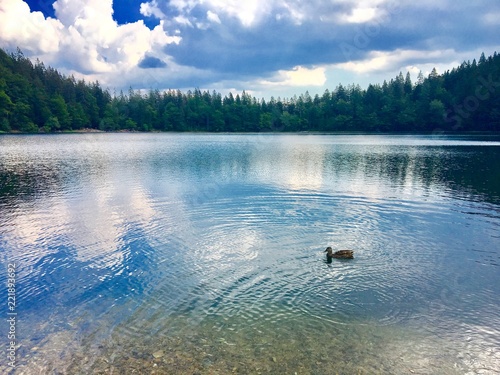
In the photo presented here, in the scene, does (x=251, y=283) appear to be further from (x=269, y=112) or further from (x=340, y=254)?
(x=269, y=112)

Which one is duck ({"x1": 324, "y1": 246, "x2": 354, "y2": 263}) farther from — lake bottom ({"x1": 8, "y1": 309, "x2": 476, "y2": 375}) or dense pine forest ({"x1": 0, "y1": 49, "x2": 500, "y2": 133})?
dense pine forest ({"x1": 0, "y1": 49, "x2": 500, "y2": 133})

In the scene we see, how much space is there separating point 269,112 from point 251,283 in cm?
19222

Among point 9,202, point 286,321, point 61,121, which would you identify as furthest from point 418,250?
point 61,121

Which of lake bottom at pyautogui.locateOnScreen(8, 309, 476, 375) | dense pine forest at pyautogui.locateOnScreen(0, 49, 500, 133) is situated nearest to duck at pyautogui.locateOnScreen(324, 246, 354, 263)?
lake bottom at pyautogui.locateOnScreen(8, 309, 476, 375)

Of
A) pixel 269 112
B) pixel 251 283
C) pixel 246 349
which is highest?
pixel 269 112

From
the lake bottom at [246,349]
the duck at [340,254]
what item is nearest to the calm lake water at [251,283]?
the lake bottom at [246,349]

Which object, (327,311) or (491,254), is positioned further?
(491,254)

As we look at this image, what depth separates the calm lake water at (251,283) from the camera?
8336mm

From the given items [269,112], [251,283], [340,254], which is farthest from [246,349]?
[269,112]

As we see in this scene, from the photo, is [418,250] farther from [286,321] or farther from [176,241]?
[176,241]

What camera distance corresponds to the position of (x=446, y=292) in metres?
11.5

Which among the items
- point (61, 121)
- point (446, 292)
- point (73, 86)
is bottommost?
point (446, 292)

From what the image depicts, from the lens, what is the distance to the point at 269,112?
649 ft

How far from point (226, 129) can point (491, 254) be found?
182276 millimetres
